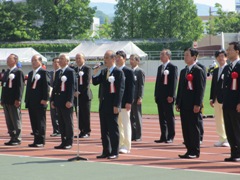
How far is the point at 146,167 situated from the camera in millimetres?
11289

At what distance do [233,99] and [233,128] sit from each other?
49cm

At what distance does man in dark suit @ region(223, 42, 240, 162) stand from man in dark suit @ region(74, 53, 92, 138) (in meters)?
5.39

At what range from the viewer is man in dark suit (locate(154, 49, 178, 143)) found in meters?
15.5

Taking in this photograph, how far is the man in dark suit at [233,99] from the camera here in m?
11.8

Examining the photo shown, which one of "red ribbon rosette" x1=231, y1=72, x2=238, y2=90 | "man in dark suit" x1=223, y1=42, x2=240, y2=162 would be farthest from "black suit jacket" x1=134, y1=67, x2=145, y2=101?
"red ribbon rosette" x1=231, y1=72, x2=238, y2=90

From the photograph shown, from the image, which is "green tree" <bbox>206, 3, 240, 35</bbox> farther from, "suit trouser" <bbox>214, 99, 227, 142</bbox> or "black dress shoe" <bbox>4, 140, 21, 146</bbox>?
"black dress shoe" <bbox>4, 140, 21, 146</bbox>

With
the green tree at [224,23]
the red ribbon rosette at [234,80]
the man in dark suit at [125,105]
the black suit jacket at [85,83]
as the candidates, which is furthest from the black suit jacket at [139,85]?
the green tree at [224,23]

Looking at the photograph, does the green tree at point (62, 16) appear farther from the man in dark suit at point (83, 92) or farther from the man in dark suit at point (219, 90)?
the man in dark suit at point (219, 90)

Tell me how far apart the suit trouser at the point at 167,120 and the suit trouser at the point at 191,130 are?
3.03 m

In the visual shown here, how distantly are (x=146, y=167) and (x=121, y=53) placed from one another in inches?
111

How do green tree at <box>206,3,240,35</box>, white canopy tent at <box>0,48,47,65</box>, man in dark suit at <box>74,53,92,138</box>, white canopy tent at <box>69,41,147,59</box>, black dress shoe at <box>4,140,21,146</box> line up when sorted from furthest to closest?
1. green tree at <box>206,3,240,35</box>
2. white canopy tent at <box>69,41,147,59</box>
3. white canopy tent at <box>0,48,47,65</box>
4. man in dark suit at <box>74,53,92,138</box>
5. black dress shoe at <box>4,140,21,146</box>

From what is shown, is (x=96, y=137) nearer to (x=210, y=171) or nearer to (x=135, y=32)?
(x=210, y=171)

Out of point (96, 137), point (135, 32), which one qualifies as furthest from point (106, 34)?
point (96, 137)

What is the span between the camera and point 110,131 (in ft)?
41.2
